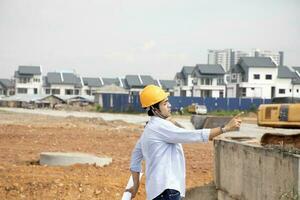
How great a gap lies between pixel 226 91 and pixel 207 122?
5734cm

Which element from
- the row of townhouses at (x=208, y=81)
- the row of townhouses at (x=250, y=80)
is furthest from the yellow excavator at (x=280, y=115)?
the row of townhouses at (x=208, y=81)

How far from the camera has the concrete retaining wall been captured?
19.0 ft

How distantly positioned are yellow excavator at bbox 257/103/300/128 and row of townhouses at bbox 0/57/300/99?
64.1 meters

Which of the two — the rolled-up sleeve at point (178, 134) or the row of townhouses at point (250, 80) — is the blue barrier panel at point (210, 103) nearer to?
the row of townhouses at point (250, 80)

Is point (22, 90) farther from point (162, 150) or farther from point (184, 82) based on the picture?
point (162, 150)

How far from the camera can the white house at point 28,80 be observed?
3917 inches

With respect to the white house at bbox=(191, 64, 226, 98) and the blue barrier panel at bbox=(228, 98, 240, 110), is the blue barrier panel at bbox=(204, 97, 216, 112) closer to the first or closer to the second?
the blue barrier panel at bbox=(228, 98, 240, 110)

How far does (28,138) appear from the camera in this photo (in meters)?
19.9

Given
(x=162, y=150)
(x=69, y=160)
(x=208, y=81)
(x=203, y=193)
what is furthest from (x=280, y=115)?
(x=208, y=81)

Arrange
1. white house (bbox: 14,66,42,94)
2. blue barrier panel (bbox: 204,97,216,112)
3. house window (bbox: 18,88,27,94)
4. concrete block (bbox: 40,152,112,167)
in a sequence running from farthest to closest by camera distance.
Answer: house window (bbox: 18,88,27,94), white house (bbox: 14,66,42,94), blue barrier panel (bbox: 204,97,216,112), concrete block (bbox: 40,152,112,167)

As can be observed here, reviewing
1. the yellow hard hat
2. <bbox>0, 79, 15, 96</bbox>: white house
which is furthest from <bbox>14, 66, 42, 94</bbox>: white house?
the yellow hard hat

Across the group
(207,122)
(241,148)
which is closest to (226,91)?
(207,122)

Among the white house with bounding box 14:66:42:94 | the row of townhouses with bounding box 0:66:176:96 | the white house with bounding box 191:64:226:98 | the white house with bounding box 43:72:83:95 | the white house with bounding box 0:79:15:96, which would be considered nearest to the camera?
the white house with bounding box 191:64:226:98

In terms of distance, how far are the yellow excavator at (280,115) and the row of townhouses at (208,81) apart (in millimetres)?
64061
